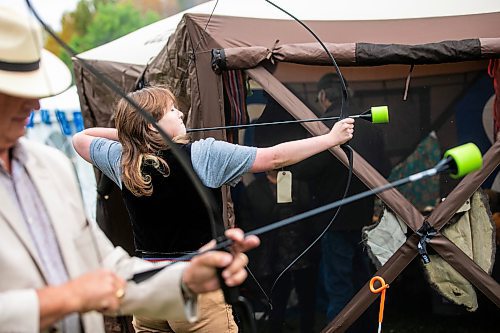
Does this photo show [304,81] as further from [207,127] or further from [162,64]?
[162,64]

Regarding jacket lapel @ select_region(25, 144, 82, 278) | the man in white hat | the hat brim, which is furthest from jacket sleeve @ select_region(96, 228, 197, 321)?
the hat brim

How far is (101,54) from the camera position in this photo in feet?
15.1

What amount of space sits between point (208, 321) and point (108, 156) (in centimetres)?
69

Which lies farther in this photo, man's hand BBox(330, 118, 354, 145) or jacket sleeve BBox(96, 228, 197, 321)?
man's hand BBox(330, 118, 354, 145)

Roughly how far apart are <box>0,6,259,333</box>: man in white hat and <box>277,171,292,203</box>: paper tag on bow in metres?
1.92

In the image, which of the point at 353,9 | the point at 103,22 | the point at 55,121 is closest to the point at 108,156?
the point at 353,9

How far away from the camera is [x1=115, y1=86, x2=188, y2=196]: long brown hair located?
7.61 ft

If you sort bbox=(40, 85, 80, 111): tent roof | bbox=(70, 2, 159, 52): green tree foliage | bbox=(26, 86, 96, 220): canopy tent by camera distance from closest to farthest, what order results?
bbox=(26, 86, 96, 220): canopy tent
bbox=(40, 85, 80, 111): tent roof
bbox=(70, 2, 159, 52): green tree foliage

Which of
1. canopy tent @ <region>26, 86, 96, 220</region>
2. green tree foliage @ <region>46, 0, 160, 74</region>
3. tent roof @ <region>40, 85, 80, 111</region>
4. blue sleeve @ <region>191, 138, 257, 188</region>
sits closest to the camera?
blue sleeve @ <region>191, 138, 257, 188</region>

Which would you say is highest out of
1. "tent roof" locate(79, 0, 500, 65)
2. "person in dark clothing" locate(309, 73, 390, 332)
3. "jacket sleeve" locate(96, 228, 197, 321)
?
"tent roof" locate(79, 0, 500, 65)

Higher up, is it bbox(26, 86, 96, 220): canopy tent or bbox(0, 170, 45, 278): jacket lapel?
bbox(0, 170, 45, 278): jacket lapel

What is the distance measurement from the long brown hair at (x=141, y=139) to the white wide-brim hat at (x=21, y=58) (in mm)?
787

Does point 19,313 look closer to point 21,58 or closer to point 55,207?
point 55,207

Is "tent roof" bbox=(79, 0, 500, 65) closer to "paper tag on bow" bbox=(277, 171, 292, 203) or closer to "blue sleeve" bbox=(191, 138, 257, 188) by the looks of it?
"paper tag on bow" bbox=(277, 171, 292, 203)
